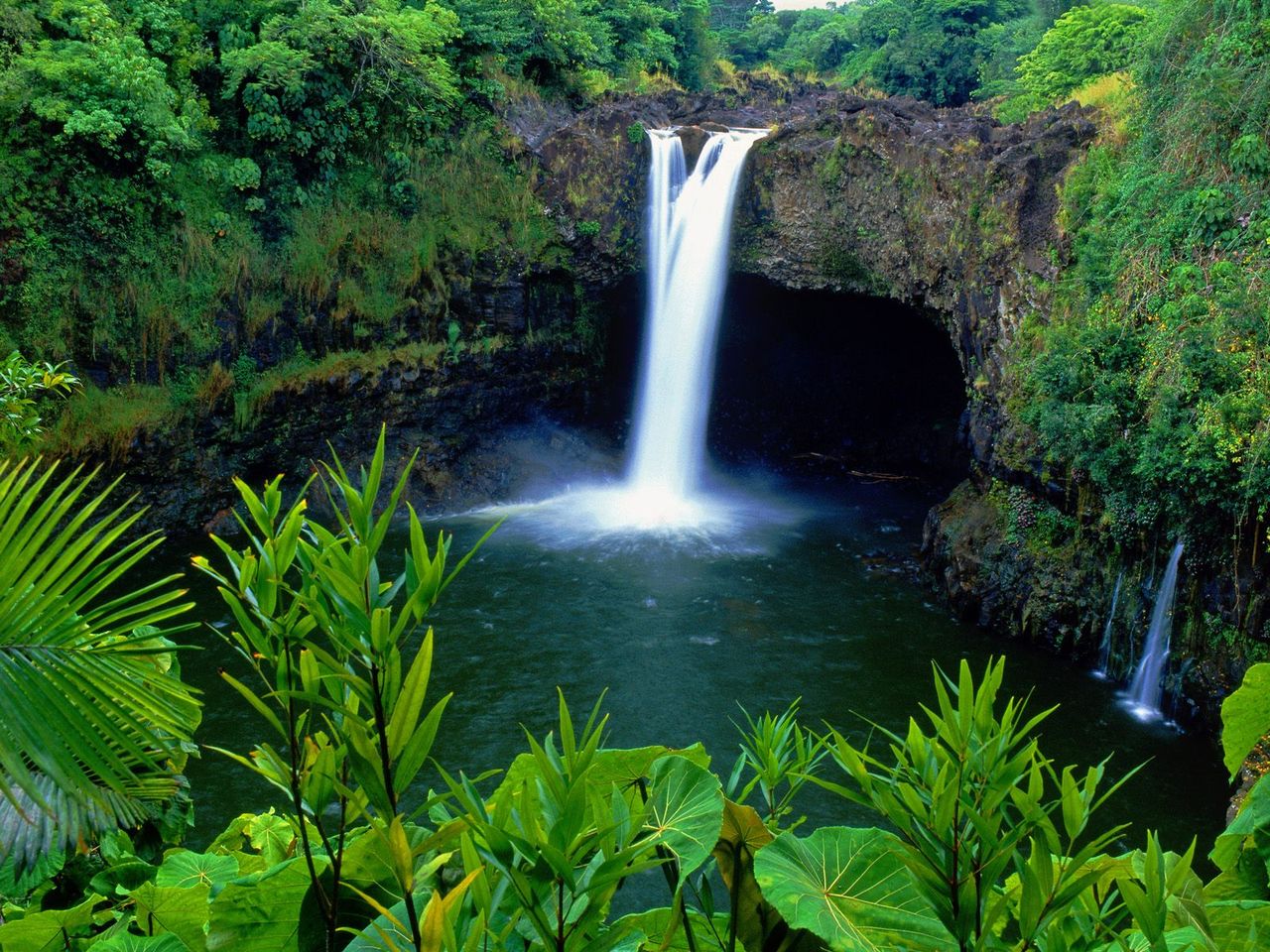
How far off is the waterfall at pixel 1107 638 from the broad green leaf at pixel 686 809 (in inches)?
372

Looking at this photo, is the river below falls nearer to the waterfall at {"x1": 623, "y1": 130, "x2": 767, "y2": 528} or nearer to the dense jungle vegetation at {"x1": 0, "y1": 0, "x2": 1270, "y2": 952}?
the dense jungle vegetation at {"x1": 0, "y1": 0, "x2": 1270, "y2": 952}

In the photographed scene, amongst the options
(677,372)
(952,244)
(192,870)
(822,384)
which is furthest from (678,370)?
(192,870)

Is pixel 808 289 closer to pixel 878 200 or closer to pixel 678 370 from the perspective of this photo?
pixel 878 200

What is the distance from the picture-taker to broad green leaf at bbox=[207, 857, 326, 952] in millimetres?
1442

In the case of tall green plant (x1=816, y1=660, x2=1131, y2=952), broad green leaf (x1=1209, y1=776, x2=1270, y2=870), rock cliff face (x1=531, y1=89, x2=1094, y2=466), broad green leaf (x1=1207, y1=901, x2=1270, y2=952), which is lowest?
broad green leaf (x1=1207, y1=901, x2=1270, y2=952)

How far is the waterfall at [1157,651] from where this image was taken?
8898mm

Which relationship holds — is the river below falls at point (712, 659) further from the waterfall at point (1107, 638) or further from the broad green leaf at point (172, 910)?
the broad green leaf at point (172, 910)

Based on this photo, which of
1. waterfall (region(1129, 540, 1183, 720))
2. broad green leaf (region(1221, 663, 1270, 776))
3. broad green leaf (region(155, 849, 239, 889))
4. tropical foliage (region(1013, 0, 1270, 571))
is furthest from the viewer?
waterfall (region(1129, 540, 1183, 720))

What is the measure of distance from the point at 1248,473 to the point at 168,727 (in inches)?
325

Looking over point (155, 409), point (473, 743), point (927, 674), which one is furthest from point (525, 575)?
point (155, 409)

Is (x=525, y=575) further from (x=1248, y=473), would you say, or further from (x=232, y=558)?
(x=232, y=558)

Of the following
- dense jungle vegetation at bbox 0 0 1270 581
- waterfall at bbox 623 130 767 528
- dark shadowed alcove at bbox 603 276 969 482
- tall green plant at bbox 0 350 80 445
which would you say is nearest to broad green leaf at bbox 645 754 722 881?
tall green plant at bbox 0 350 80 445

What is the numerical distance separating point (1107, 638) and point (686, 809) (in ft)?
31.7

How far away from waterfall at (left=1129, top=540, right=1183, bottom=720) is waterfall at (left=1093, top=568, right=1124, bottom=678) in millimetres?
472
